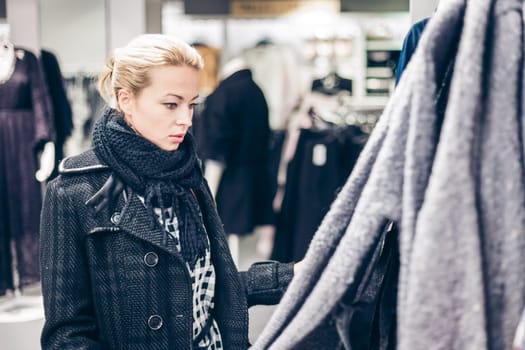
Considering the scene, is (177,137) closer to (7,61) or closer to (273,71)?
(7,61)

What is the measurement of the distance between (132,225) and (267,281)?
39 cm

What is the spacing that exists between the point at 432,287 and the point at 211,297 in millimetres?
928

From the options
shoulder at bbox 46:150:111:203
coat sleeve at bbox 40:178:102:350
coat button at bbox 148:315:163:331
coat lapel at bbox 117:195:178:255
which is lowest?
coat button at bbox 148:315:163:331

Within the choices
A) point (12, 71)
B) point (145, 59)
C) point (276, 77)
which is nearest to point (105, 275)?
point (145, 59)

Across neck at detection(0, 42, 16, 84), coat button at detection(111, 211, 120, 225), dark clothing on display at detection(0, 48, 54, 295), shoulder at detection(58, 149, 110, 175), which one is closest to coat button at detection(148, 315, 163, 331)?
coat button at detection(111, 211, 120, 225)

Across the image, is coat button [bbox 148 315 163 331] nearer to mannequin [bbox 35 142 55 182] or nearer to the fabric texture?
the fabric texture

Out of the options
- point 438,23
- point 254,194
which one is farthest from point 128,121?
point 254,194

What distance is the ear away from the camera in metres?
1.58

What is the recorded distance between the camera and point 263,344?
0.97m

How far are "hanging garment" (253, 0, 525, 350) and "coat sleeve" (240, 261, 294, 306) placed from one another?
766mm

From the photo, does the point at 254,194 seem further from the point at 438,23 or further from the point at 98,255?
the point at 438,23

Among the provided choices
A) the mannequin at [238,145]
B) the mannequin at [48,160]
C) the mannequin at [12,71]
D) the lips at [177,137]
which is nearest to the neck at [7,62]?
the mannequin at [12,71]

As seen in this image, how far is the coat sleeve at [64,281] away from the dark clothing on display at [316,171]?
2.63m

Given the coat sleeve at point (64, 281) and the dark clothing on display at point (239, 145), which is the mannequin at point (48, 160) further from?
the coat sleeve at point (64, 281)
